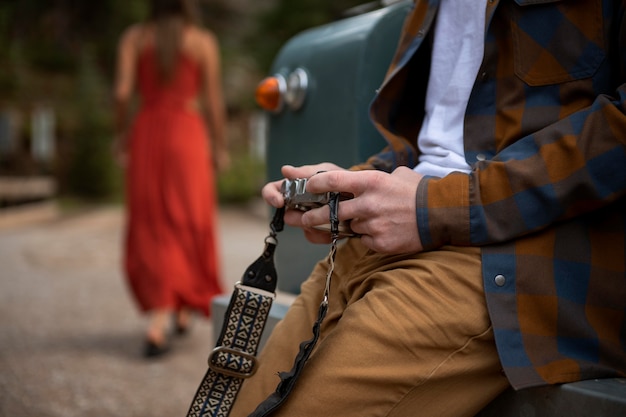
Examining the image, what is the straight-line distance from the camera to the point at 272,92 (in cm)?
234

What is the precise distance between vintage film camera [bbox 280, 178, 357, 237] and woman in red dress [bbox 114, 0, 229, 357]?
112 inches

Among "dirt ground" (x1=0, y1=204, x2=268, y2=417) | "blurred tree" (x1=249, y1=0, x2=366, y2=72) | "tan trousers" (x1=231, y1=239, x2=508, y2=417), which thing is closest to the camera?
"tan trousers" (x1=231, y1=239, x2=508, y2=417)

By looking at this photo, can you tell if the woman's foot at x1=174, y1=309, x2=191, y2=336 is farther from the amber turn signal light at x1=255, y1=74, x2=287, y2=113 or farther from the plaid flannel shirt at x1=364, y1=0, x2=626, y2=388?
the plaid flannel shirt at x1=364, y1=0, x2=626, y2=388

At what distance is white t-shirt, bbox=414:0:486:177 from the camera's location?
134 centimetres

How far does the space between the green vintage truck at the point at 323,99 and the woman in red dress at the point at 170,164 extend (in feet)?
5.96

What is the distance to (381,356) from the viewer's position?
1.10 m

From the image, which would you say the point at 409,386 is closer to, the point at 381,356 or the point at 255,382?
the point at 381,356

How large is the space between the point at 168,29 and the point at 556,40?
3.25 meters

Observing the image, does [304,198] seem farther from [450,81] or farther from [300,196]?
[450,81]

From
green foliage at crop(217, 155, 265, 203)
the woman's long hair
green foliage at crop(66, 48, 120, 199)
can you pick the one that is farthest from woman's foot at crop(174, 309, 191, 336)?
green foliage at crop(66, 48, 120, 199)

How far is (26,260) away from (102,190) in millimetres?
6046

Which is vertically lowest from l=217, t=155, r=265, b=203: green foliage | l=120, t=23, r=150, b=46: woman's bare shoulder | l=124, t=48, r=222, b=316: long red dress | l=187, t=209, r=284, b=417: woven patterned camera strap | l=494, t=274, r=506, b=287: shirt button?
l=217, t=155, r=265, b=203: green foliage

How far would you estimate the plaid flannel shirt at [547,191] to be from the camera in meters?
1.14

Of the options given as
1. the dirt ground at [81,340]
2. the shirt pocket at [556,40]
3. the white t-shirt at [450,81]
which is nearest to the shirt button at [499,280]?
the white t-shirt at [450,81]
